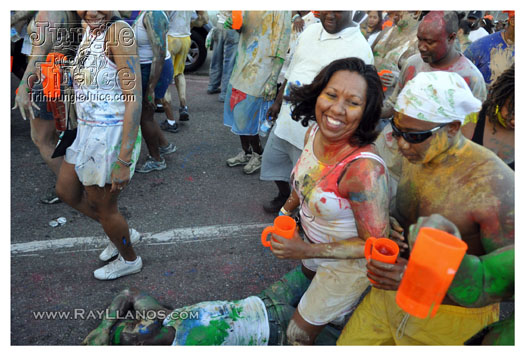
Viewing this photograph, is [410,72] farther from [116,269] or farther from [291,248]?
[116,269]

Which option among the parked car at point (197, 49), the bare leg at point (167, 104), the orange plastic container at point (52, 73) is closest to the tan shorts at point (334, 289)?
the orange plastic container at point (52, 73)

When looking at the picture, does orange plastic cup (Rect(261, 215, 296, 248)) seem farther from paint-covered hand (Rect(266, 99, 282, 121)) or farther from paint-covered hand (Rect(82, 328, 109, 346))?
paint-covered hand (Rect(266, 99, 282, 121))

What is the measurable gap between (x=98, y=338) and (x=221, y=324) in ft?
2.11

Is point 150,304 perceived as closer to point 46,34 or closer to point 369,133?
point 369,133

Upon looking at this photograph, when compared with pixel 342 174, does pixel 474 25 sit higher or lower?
higher

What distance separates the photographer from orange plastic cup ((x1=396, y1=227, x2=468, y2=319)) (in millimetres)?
1382

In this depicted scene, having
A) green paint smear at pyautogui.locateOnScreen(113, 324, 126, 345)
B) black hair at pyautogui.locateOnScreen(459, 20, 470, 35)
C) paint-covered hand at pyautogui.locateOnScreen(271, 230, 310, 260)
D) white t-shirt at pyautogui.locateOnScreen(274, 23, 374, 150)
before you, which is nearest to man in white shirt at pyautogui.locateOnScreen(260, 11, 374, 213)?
white t-shirt at pyautogui.locateOnScreen(274, 23, 374, 150)

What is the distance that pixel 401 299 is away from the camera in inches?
63.1

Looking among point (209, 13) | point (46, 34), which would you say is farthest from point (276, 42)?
point (209, 13)

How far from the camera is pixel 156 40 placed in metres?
4.22

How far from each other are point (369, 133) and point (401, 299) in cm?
86

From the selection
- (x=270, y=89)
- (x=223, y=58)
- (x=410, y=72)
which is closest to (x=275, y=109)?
(x=270, y=89)

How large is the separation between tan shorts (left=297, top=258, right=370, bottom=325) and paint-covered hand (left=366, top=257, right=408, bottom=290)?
13.9 inches

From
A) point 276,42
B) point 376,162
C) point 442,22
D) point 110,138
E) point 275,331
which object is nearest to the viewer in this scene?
point 376,162
